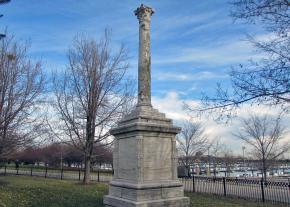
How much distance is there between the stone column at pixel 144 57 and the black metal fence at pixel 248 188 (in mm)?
6619

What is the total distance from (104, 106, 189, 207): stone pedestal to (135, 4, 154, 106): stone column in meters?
0.49

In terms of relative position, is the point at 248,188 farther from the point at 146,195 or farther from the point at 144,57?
the point at 144,57

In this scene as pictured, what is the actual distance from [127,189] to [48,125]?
43.6ft

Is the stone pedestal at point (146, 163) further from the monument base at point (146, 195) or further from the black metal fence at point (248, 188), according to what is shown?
the black metal fence at point (248, 188)

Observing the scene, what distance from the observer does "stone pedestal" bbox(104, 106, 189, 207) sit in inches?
352

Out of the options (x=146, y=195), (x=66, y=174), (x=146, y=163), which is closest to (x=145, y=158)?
(x=146, y=163)

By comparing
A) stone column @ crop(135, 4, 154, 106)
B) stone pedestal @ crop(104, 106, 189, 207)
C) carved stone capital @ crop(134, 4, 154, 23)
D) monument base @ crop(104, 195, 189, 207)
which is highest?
carved stone capital @ crop(134, 4, 154, 23)

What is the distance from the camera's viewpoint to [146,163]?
9188 millimetres

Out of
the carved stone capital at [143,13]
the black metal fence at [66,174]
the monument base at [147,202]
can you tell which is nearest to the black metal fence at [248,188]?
the monument base at [147,202]

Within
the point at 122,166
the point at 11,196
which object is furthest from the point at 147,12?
the point at 11,196

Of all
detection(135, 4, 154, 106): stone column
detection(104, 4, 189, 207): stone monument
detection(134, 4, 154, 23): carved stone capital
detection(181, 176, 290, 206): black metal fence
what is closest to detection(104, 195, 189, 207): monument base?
detection(104, 4, 189, 207): stone monument

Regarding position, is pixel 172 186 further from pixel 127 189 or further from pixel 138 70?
pixel 138 70

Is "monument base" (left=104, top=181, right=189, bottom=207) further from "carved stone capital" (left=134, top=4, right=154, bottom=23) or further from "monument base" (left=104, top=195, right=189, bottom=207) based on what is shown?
"carved stone capital" (left=134, top=4, right=154, bottom=23)

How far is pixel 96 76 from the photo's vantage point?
2098 cm
